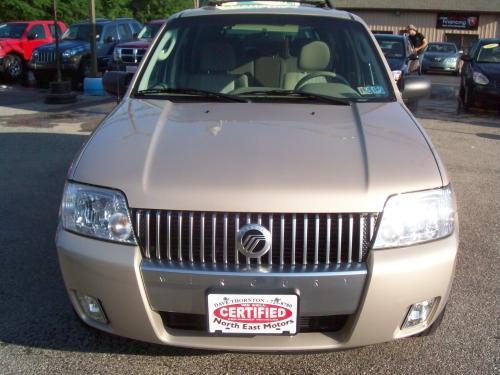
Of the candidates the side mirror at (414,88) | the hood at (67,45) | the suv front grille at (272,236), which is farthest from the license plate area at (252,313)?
the hood at (67,45)

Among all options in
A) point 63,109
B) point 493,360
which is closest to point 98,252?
point 493,360

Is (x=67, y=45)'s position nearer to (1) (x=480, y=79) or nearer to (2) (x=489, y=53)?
(1) (x=480, y=79)

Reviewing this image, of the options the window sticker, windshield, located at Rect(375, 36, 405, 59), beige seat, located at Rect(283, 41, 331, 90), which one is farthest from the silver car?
windshield, located at Rect(375, 36, 405, 59)

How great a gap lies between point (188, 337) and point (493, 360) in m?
1.61

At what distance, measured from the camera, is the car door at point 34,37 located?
17.2 m

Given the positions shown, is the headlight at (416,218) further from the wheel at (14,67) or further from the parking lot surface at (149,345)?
the wheel at (14,67)

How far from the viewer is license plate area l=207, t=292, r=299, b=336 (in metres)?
2.41

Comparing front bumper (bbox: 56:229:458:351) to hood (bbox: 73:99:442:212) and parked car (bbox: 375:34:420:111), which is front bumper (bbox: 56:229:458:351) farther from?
parked car (bbox: 375:34:420:111)

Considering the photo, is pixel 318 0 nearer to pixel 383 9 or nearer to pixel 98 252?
pixel 98 252

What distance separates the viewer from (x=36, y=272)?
3.99 metres

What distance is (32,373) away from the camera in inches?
112

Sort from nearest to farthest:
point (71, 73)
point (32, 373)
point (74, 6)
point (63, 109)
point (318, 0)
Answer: point (32, 373)
point (318, 0)
point (63, 109)
point (71, 73)
point (74, 6)

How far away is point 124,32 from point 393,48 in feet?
28.8

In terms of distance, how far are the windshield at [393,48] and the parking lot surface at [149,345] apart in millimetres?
6211
